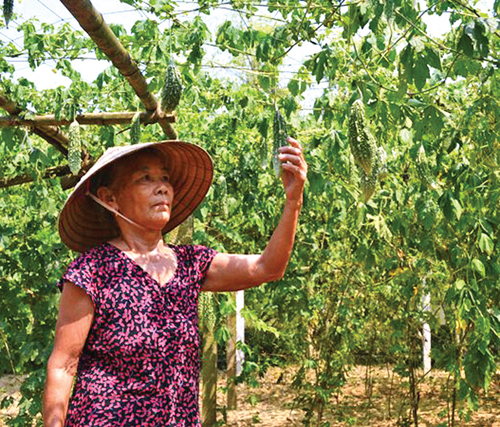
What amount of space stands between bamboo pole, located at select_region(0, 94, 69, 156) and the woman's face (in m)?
1.40

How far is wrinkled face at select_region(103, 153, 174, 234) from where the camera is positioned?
185 centimetres

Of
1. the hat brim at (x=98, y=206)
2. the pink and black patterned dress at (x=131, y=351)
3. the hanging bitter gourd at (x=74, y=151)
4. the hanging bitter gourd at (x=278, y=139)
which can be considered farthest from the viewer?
the hanging bitter gourd at (x=74, y=151)

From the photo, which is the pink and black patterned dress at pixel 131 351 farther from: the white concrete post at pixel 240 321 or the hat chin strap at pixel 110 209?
the white concrete post at pixel 240 321

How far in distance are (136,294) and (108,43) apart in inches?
32.6

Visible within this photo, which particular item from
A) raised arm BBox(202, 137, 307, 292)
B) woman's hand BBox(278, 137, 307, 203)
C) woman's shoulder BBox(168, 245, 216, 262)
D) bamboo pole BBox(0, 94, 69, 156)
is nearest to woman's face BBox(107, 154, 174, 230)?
woman's shoulder BBox(168, 245, 216, 262)

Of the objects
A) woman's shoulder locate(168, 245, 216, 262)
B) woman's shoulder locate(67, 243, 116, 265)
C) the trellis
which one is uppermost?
the trellis

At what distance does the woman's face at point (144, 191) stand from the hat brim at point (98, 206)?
0.13 feet

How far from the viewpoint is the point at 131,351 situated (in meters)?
1.69

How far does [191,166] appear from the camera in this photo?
2.13 m

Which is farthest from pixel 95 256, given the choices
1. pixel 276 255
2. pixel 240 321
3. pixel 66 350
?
pixel 240 321

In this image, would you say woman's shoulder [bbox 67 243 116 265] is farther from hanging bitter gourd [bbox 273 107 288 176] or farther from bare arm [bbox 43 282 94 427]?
hanging bitter gourd [bbox 273 107 288 176]

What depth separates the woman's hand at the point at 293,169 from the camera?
68.2 inches

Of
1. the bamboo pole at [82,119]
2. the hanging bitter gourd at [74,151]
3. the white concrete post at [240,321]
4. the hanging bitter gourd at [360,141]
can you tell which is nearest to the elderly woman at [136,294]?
the hanging bitter gourd at [360,141]

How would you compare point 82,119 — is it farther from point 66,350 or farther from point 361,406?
point 361,406
